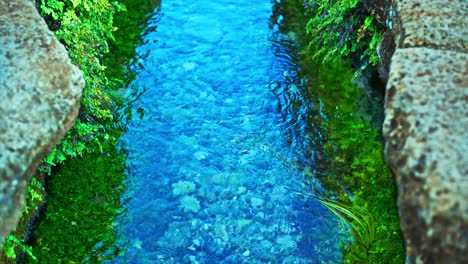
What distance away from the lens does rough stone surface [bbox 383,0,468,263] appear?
3.64m

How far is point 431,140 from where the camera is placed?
3.97 meters

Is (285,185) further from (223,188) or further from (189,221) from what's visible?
(189,221)

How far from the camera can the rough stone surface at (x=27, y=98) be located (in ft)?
13.0

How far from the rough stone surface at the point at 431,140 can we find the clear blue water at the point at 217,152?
6.54 ft

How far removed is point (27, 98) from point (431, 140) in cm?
324

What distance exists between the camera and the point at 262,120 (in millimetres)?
7578

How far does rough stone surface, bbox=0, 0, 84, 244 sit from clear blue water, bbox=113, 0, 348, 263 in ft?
6.22

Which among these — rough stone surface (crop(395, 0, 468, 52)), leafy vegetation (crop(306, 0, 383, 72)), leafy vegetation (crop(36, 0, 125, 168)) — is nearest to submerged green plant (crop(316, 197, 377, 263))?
rough stone surface (crop(395, 0, 468, 52))

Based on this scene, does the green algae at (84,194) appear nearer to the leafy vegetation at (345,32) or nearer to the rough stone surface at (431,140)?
the rough stone surface at (431,140)

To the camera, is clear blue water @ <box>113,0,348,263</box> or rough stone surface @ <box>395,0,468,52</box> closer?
rough stone surface @ <box>395,0,468,52</box>

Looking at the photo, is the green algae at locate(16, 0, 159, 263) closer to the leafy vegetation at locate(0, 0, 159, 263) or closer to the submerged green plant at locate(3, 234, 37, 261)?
the leafy vegetation at locate(0, 0, 159, 263)

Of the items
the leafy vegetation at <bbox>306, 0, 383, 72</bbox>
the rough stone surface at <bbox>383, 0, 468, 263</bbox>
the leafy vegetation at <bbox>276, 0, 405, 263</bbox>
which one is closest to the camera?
the rough stone surface at <bbox>383, 0, 468, 263</bbox>

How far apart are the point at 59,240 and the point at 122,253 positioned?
28.4 inches

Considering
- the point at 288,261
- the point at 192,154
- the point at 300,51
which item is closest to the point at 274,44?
the point at 300,51
